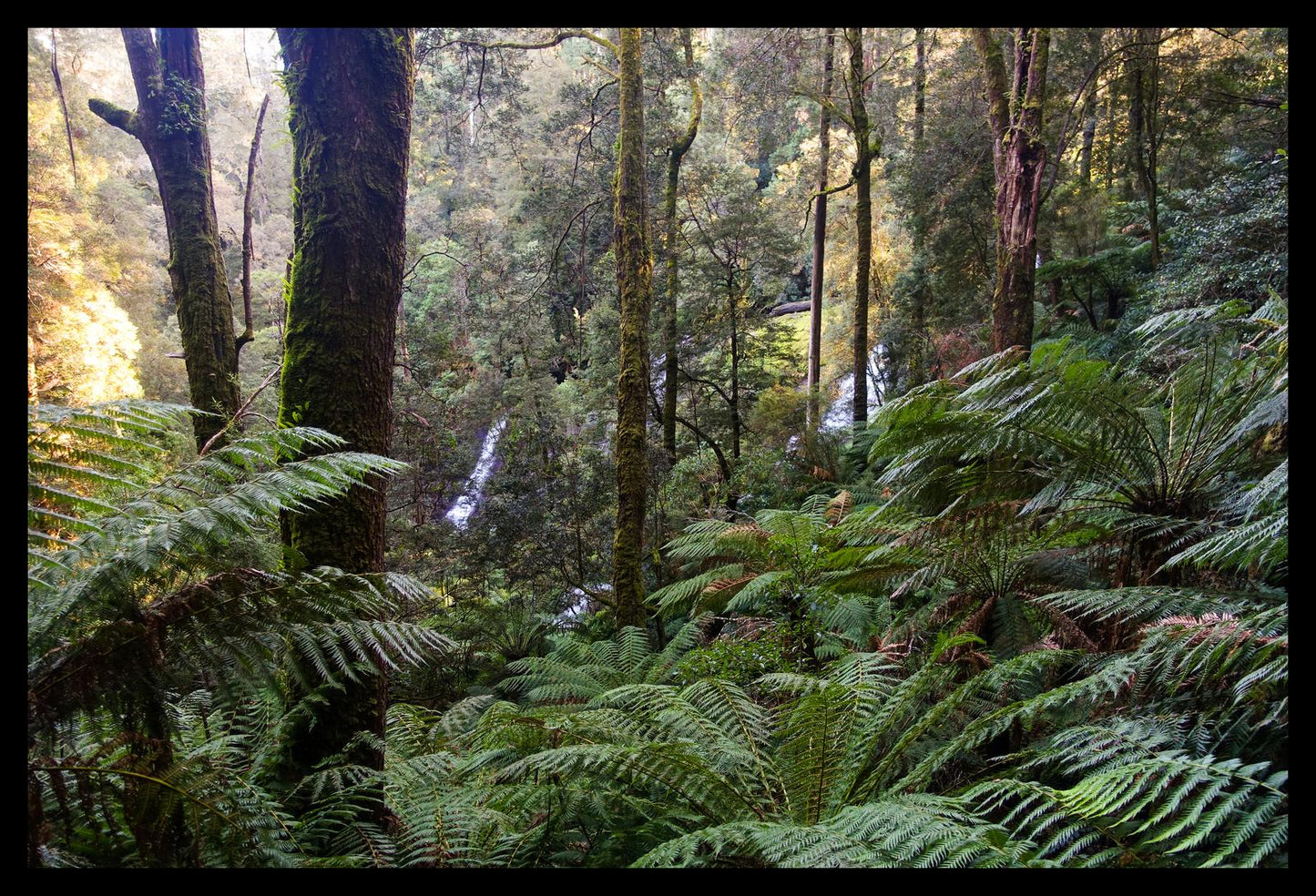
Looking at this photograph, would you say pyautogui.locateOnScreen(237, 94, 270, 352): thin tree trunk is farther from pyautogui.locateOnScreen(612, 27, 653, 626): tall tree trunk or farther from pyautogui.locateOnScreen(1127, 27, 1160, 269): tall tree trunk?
pyautogui.locateOnScreen(1127, 27, 1160, 269): tall tree trunk

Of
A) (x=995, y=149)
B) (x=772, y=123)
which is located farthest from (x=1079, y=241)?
(x=995, y=149)

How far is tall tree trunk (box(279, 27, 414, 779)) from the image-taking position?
7.28 feet

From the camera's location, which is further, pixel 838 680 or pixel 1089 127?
pixel 1089 127

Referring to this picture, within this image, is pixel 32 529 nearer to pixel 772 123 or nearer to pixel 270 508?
pixel 270 508

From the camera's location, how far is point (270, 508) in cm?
163

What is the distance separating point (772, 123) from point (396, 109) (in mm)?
11562

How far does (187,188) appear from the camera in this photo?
16.7 feet

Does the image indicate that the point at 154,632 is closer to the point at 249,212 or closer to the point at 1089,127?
the point at 249,212

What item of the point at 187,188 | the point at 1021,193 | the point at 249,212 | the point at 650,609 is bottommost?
the point at 650,609

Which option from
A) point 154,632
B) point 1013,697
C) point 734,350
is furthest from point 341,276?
point 734,350

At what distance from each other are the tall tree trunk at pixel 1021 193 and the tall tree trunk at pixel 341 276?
4540mm

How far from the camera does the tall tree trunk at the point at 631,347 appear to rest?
5453 mm

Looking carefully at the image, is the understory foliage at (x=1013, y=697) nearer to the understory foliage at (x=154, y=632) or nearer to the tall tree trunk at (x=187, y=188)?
the understory foliage at (x=154, y=632)

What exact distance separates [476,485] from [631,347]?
19.3 feet
